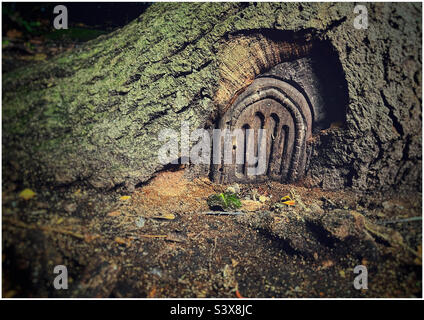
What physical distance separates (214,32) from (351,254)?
312cm

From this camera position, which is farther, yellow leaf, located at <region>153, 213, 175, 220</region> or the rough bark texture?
yellow leaf, located at <region>153, 213, 175, 220</region>

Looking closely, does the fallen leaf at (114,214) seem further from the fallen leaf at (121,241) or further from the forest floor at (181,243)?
the fallen leaf at (121,241)

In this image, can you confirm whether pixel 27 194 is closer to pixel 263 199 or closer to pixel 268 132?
pixel 263 199

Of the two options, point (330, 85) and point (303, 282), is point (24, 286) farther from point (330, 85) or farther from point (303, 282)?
point (330, 85)

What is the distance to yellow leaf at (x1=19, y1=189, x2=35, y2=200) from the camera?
2.16 metres

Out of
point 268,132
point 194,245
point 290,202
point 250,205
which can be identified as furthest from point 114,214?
point 268,132

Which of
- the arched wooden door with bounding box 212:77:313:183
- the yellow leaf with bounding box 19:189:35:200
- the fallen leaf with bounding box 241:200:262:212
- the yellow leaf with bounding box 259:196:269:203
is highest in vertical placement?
the arched wooden door with bounding box 212:77:313:183

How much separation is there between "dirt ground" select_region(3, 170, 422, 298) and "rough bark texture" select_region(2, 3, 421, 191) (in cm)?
34

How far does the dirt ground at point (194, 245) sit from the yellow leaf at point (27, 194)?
0.03 meters

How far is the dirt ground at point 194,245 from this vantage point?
204 cm

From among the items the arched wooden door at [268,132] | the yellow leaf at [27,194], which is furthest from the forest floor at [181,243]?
the arched wooden door at [268,132]

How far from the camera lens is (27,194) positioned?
2.20 m

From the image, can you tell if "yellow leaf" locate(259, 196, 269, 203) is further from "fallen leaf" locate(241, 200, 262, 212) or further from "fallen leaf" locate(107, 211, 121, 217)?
"fallen leaf" locate(107, 211, 121, 217)

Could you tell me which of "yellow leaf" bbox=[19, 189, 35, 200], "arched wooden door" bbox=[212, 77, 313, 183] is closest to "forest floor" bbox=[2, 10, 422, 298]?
"yellow leaf" bbox=[19, 189, 35, 200]
